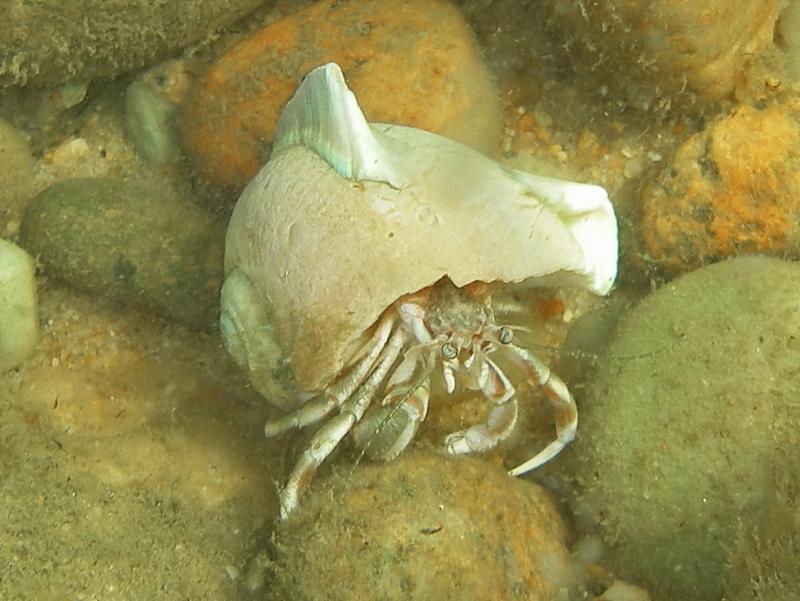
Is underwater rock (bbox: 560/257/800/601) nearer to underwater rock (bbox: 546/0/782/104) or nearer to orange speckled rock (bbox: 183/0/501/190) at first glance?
underwater rock (bbox: 546/0/782/104)

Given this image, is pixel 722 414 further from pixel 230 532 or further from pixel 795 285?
pixel 230 532

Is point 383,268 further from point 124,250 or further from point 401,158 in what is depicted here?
point 124,250

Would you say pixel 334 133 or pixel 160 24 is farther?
pixel 160 24

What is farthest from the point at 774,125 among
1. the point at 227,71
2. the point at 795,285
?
the point at 227,71

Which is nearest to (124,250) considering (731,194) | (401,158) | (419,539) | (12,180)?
(12,180)

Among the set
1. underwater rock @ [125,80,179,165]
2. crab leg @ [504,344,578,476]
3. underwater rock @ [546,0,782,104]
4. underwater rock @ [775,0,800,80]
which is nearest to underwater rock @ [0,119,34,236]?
underwater rock @ [125,80,179,165]

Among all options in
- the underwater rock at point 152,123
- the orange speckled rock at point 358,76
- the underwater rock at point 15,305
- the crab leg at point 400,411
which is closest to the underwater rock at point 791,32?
the orange speckled rock at point 358,76

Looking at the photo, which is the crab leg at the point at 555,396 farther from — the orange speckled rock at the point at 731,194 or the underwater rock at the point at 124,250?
the underwater rock at the point at 124,250
